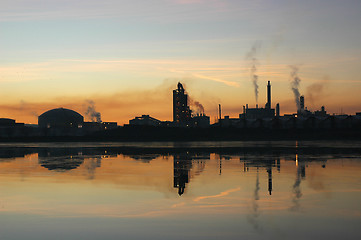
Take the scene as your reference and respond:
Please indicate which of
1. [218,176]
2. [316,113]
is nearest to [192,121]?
[316,113]

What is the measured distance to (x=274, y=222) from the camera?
42.2 feet

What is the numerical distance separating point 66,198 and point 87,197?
0.86m

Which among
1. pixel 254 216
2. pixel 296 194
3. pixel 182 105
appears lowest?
pixel 254 216

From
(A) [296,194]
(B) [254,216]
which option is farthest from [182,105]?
(B) [254,216]

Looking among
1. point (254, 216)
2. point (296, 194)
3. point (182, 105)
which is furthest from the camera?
point (182, 105)

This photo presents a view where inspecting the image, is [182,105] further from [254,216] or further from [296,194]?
[254,216]

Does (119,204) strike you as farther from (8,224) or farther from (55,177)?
(55,177)

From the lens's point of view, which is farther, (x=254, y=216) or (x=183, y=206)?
(x=183, y=206)

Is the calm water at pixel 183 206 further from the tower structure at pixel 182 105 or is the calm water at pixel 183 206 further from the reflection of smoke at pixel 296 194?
the tower structure at pixel 182 105

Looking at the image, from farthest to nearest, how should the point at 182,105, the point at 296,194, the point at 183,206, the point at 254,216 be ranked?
the point at 182,105 < the point at 296,194 < the point at 183,206 < the point at 254,216

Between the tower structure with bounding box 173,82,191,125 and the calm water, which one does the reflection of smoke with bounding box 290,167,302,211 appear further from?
the tower structure with bounding box 173,82,191,125

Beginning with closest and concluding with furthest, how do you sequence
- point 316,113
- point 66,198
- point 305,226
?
1. point 305,226
2. point 66,198
3. point 316,113

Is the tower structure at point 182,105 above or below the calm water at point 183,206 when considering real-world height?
above

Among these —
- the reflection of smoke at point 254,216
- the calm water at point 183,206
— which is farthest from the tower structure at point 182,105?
the reflection of smoke at point 254,216
